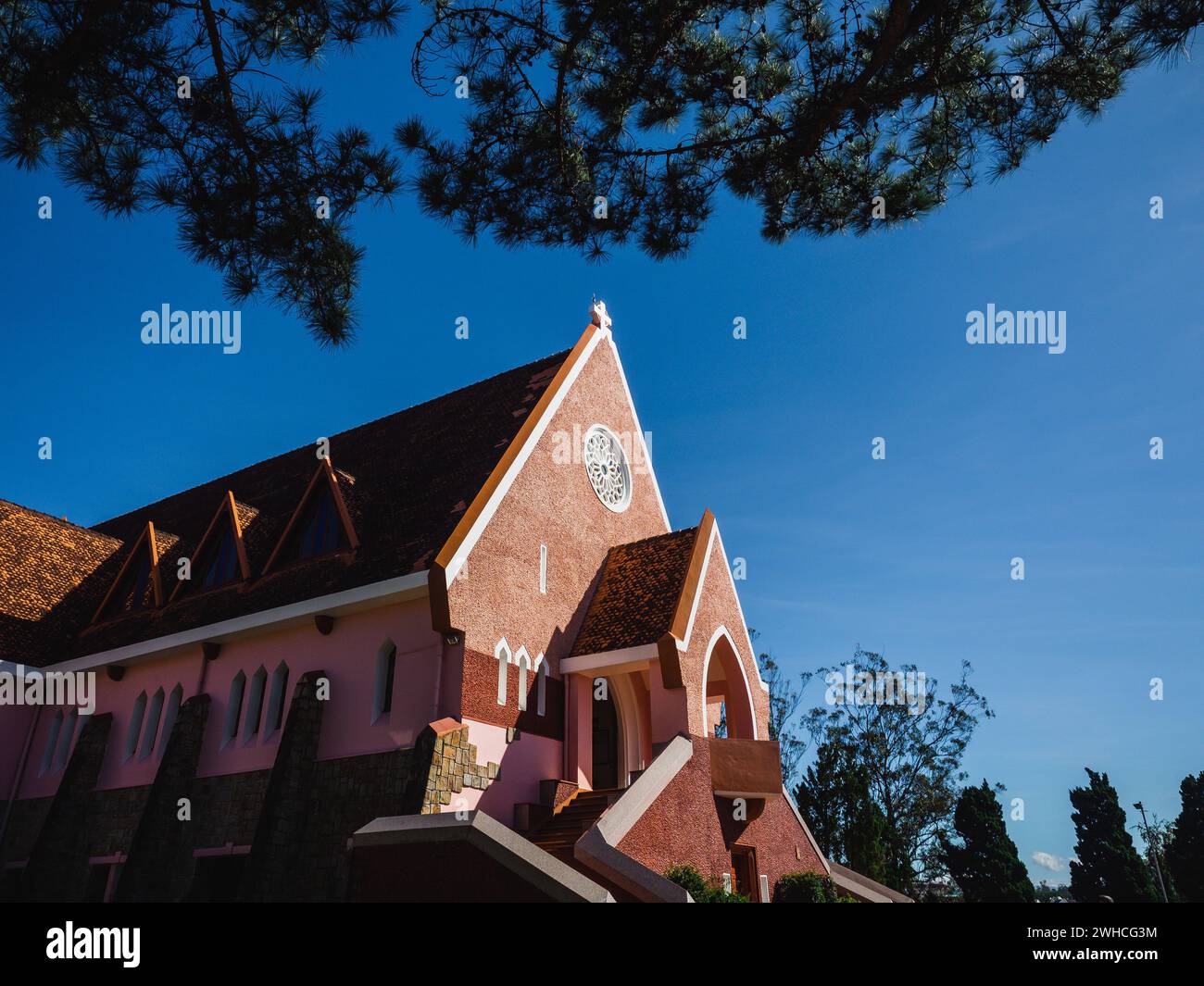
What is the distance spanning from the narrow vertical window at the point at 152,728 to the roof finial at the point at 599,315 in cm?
1218

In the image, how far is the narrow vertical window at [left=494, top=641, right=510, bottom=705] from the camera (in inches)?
556

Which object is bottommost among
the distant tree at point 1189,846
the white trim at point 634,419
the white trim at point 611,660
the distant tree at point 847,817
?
the distant tree at point 1189,846

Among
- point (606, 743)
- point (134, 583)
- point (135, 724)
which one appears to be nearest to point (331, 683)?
point (606, 743)

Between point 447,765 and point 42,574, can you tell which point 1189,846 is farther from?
point 42,574

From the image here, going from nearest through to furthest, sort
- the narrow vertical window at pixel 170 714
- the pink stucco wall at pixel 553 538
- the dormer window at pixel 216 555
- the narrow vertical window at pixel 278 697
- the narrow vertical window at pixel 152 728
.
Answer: the pink stucco wall at pixel 553 538 < the narrow vertical window at pixel 278 697 < the narrow vertical window at pixel 170 714 < the narrow vertical window at pixel 152 728 < the dormer window at pixel 216 555

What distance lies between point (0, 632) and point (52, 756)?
3.10 m

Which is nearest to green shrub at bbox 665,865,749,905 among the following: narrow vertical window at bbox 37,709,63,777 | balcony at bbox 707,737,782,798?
balcony at bbox 707,737,782,798

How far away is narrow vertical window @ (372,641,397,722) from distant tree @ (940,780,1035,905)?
24759 millimetres

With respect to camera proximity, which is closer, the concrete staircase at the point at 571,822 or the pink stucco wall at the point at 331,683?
the concrete staircase at the point at 571,822

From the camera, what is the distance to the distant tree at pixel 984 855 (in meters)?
31.5

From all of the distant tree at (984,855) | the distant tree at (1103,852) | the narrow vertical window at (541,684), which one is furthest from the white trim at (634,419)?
the distant tree at (1103,852)

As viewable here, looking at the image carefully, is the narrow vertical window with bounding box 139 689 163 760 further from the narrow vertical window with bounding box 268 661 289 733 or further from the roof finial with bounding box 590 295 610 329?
the roof finial with bounding box 590 295 610 329

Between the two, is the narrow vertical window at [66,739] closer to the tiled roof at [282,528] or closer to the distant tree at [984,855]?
the tiled roof at [282,528]

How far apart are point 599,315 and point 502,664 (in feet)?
30.2
